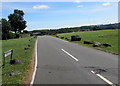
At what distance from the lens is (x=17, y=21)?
110500 mm

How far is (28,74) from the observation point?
1005 centimetres

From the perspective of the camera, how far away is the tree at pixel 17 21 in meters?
110

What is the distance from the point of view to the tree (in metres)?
110

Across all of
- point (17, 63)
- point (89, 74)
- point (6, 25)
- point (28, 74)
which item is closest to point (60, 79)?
point (89, 74)

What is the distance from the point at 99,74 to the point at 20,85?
3.74 m

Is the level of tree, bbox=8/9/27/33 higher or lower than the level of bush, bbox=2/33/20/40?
higher

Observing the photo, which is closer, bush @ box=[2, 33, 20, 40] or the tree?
bush @ box=[2, 33, 20, 40]

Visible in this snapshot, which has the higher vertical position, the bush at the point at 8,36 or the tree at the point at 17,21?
the tree at the point at 17,21

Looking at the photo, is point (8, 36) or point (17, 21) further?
point (17, 21)

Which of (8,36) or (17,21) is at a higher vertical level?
(17,21)

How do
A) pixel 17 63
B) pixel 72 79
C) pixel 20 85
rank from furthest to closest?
1. pixel 17 63
2. pixel 72 79
3. pixel 20 85

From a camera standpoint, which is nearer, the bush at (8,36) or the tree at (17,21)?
the bush at (8,36)

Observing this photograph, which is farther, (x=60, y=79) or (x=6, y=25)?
(x=6, y=25)

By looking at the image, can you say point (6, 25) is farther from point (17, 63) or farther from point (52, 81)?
point (52, 81)
